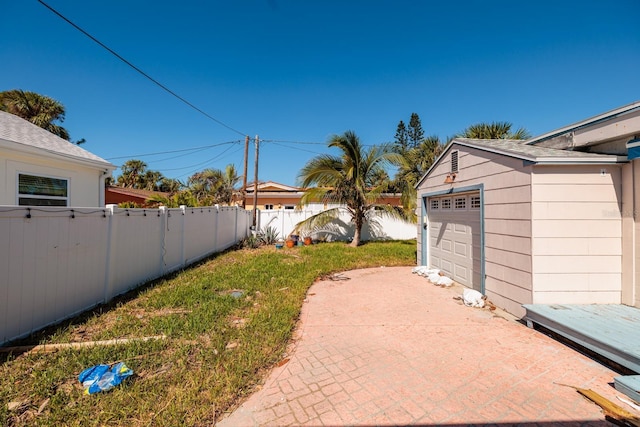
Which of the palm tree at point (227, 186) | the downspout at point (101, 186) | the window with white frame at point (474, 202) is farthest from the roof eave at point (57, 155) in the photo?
the palm tree at point (227, 186)

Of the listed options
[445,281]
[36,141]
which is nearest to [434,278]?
[445,281]

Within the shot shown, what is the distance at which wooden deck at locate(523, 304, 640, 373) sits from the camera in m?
2.71

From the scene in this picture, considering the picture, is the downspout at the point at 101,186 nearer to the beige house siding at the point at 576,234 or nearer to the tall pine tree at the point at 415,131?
the beige house siding at the point at 576,234

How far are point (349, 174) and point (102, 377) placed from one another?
31.3ft

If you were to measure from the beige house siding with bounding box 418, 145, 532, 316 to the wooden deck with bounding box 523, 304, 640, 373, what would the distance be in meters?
0.42

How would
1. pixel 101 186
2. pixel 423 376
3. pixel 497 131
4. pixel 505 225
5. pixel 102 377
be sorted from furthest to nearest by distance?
pixel 497 131 → pixel 101 186 → pixel 505 225 → pixel 423 376 → pixel 102 377

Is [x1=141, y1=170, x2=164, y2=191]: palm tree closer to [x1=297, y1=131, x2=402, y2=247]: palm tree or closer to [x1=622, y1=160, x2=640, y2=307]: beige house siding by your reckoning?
[x1=297, y1=131, x2=402, y2=247]: palm tree

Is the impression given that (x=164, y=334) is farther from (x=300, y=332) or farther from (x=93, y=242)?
(x=93, y=242)

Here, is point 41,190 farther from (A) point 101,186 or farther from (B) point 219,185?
(B) point 219,185

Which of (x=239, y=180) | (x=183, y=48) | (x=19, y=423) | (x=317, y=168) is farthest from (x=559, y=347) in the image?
(x=239, y=180)

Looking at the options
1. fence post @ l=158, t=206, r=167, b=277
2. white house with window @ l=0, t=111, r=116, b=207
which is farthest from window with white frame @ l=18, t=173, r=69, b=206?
fence post @ l=158, t=206, r=167, b=277

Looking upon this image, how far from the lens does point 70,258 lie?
3.88 m

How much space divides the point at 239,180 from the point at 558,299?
769 inches

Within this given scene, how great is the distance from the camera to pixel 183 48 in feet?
29.4
